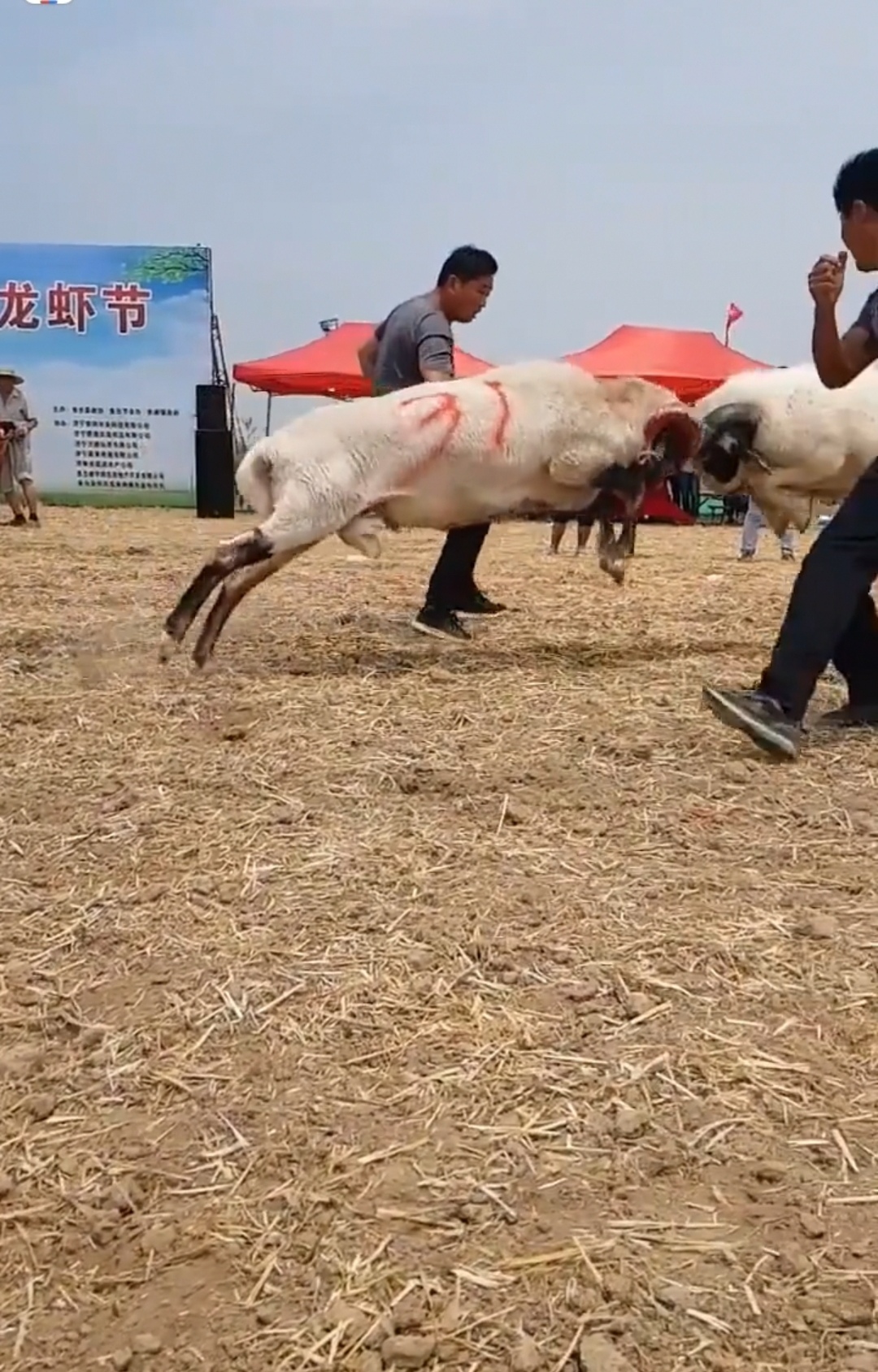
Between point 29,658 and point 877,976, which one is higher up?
point 877,976

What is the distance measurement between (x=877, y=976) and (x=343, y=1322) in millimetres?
1369

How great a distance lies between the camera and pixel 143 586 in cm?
892

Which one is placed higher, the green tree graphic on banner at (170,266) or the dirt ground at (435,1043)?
the green tree graphic on banner at (170,266)

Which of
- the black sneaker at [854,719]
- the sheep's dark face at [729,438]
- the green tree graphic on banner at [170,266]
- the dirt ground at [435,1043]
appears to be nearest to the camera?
the dirt ground at [435,1043]

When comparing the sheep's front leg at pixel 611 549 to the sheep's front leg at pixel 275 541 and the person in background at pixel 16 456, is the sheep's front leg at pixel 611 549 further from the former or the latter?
the person in background at pixel 16 456

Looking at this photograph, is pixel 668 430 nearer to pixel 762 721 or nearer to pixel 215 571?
pixel 215 571

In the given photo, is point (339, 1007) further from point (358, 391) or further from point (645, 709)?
point (358, 391)

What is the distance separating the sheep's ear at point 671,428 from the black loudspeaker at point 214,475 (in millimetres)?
13640

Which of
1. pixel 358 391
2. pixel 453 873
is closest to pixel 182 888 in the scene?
pixel 453 873

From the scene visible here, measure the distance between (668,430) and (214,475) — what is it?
570 inches

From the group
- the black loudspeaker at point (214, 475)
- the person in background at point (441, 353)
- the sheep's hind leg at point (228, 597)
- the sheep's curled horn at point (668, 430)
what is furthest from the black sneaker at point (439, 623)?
the black loudspeaker at point (214, 475)

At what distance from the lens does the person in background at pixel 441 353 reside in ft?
20.6

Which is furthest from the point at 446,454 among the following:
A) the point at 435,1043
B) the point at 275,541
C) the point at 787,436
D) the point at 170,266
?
the point at 170,266

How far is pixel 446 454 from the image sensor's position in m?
5.82
